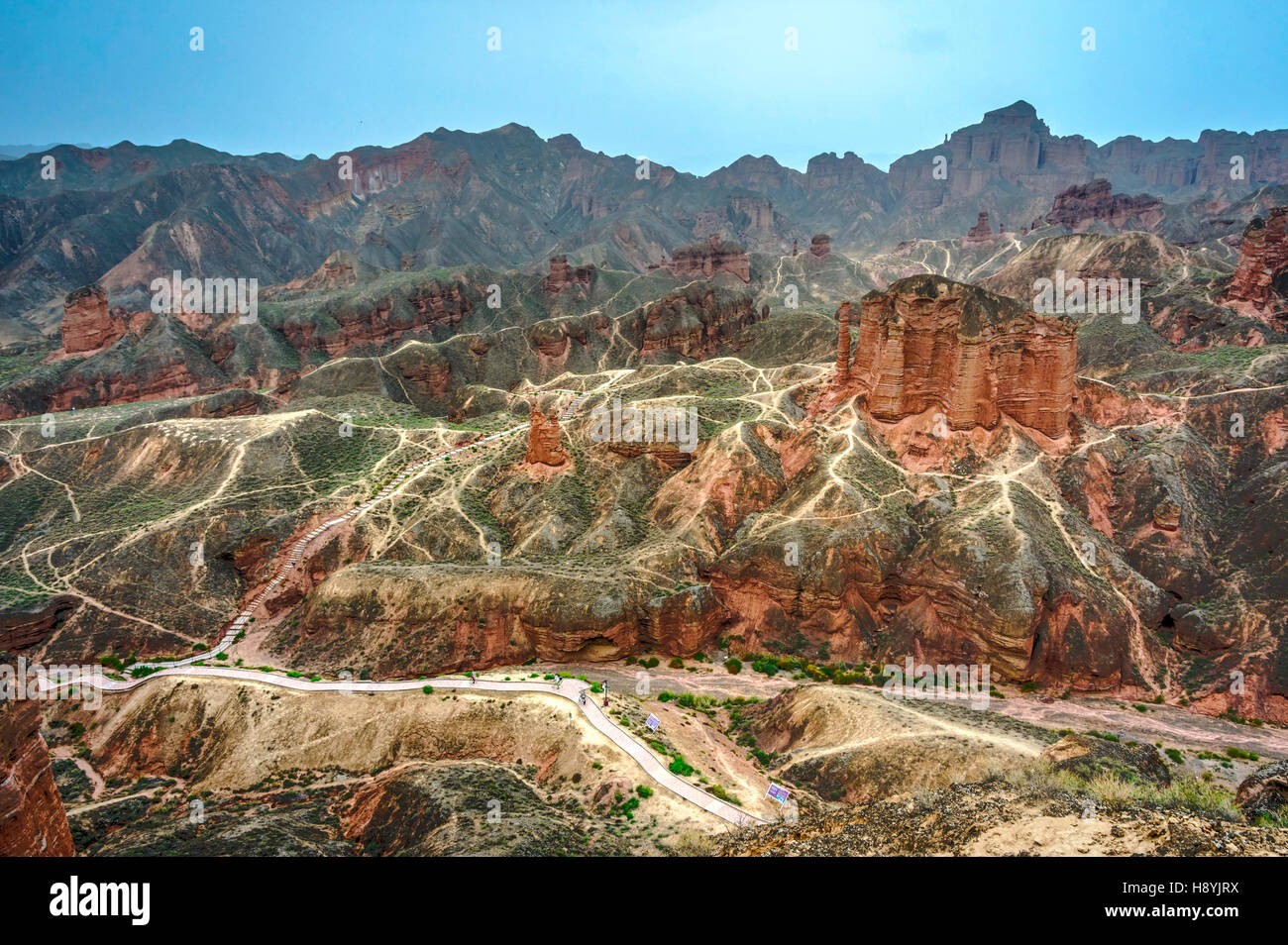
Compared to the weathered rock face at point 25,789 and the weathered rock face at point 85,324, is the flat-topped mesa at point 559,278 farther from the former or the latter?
the weathered rock face at point 25,789

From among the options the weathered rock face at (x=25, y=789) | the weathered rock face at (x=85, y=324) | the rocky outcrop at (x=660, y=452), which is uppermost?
the weathered rock face at (x=85, y=324)

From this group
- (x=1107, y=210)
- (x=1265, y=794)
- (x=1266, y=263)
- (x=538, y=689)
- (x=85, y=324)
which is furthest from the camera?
(x=1107, y=210)

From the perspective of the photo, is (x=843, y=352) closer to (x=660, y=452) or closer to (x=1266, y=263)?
(x=660, y=452)

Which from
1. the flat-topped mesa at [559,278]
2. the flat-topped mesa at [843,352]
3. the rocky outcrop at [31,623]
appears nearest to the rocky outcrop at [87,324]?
the flat-topped mesa at [559,278]

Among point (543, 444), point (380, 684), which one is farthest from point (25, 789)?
point (543, 444)

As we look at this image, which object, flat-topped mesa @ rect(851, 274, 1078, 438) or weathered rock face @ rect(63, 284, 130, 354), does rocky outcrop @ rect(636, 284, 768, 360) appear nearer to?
flat-topped mesa @ rect(851, 274, 1078, 438)

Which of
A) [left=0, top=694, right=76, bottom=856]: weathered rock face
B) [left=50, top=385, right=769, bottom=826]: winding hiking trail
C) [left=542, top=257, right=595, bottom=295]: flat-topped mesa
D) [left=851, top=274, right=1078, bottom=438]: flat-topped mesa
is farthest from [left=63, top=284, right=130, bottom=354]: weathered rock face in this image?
[left=851, top=274, right=1078, bottom=438]: flat-topped mesa
